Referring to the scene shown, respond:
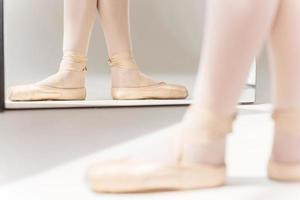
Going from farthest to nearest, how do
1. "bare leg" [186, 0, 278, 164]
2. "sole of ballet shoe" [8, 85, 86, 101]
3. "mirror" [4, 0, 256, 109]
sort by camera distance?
"mirror" [4, 0, 256, 109]
"sole of ballet shoe" [8, 85, 86, 101]
"bare leg" [186, 0, 278, 164]

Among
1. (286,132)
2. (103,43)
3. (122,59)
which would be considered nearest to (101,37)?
(103,43)

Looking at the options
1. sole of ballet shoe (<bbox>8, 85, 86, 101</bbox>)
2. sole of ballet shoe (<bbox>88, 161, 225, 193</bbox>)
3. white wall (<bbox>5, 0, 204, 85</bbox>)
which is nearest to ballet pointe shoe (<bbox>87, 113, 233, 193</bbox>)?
sole of ballet shoe (<bbox>88, 161, 225, 193</bbox>)

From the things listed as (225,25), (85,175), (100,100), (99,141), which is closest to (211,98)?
(225,25)

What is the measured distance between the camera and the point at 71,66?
1.27 m

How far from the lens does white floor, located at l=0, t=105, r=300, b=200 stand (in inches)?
22.6

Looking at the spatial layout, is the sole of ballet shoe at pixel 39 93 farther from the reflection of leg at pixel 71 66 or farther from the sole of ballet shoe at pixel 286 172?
the sole of ballet shoe at pixel 286 172

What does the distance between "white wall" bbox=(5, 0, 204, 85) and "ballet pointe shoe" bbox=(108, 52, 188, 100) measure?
288 millimetres

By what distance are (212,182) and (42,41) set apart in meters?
1.13

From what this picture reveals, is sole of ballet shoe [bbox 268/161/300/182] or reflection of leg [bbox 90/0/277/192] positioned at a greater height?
reflection of leg [bbox 90/0/277/192]

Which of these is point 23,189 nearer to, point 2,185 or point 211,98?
point 2,185

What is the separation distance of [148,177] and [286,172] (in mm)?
184

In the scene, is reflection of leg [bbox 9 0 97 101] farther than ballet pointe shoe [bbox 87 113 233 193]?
Yes

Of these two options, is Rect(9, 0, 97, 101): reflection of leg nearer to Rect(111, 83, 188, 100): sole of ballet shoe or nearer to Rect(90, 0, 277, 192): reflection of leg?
Rect(111, 83, 188, 100): sole of ballet shoe

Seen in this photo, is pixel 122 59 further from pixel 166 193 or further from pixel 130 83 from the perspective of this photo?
pixel 166 193
